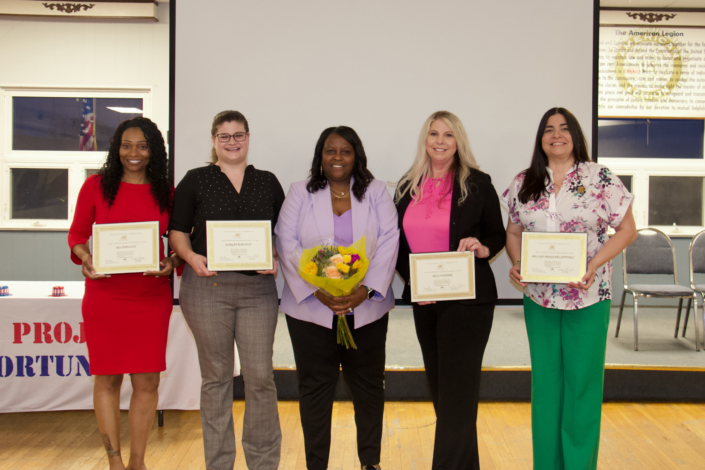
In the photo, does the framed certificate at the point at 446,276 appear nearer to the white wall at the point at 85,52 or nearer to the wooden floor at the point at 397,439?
the wooden floor at the point at 397,439

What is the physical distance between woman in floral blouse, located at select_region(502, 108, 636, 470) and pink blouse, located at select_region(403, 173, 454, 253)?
1.07 ft

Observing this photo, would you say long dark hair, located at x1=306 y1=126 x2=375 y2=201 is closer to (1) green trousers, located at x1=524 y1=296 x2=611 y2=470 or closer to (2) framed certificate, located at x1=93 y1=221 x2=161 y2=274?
(2) framed certificate, located at x1=93 y1=221 x2=161 y2=274

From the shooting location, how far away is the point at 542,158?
2.02 meters

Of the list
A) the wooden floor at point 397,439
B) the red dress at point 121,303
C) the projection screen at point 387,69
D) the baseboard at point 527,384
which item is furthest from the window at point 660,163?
the red dress at point 121,303

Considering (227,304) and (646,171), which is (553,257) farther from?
(646,171)

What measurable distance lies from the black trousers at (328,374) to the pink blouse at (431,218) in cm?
38

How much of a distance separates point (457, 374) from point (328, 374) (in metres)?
0.53

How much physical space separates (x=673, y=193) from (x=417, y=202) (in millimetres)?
5371

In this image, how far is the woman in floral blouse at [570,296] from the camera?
6.26ft

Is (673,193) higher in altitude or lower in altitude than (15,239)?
higher

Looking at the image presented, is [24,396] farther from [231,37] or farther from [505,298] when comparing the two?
[505,298]

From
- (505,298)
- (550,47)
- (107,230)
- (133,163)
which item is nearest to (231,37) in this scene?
(133,163)

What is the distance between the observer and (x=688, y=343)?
4.19 metres

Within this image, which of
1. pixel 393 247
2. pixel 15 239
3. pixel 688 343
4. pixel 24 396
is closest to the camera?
pixel 393 247
